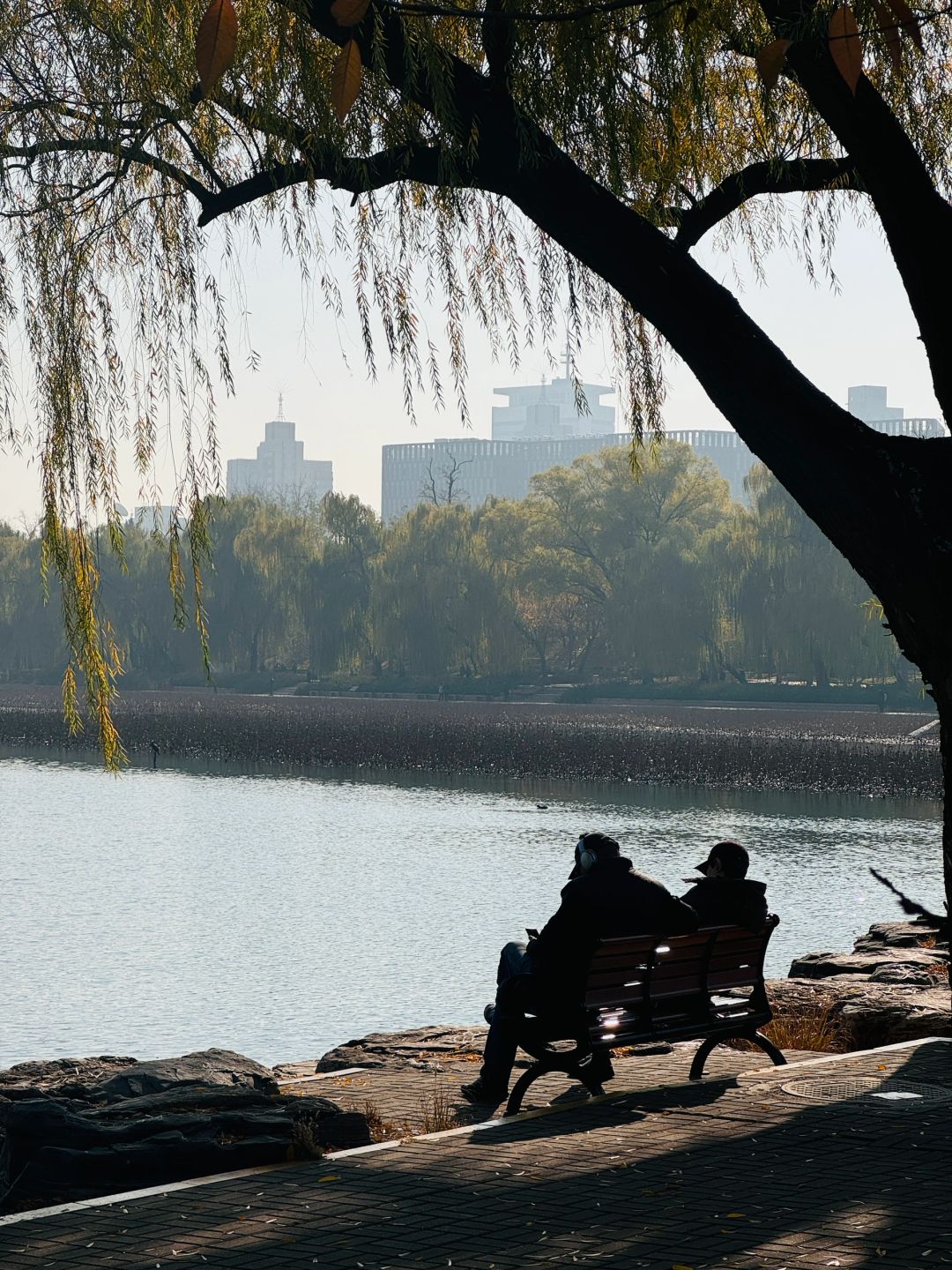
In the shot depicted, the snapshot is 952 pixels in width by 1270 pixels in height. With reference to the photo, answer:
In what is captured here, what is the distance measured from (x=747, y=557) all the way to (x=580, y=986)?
6223 cm

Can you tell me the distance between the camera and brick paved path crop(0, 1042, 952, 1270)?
14.8 feet

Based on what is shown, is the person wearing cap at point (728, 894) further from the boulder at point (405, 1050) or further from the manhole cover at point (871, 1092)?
the boulder at point (405, 1050)

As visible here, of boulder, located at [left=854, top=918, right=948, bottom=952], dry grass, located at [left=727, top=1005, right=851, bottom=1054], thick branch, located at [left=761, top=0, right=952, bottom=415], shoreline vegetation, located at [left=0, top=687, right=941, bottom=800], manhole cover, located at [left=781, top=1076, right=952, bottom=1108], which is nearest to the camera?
thick branch, located at [left=761, top=0, right=952, bottom=415]

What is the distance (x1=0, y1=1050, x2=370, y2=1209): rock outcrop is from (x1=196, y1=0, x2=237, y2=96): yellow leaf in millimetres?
4118

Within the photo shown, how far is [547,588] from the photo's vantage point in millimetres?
77688

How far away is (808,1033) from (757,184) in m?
4.60

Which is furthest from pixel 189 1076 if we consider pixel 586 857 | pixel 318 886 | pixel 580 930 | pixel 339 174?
pixel 318 886

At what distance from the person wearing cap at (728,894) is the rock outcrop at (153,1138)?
208 centimetres

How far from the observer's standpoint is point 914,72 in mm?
8547

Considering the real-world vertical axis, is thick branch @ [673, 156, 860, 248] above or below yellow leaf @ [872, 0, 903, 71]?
above

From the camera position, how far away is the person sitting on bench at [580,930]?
22.9 feet

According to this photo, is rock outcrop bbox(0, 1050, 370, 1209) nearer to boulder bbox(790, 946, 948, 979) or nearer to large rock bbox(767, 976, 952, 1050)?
large rock bbox(767, 976, 952, 1050)

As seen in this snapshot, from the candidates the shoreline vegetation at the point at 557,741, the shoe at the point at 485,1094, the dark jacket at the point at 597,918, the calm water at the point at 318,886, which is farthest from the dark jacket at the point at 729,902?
the shoreline vegetation at the point at 557,741

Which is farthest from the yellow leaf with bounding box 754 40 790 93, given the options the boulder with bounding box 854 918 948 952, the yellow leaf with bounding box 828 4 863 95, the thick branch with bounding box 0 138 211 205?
the boulder with bounding box 854 918 948 952
